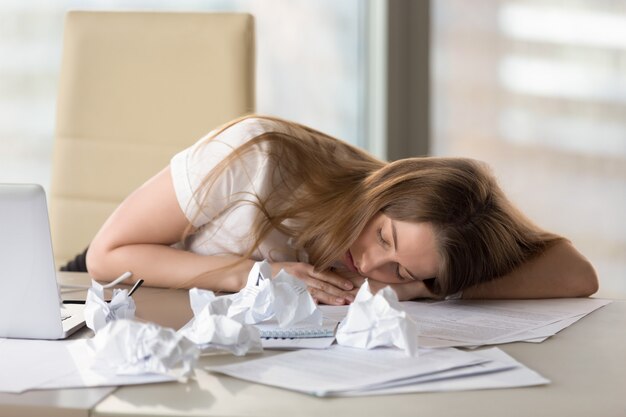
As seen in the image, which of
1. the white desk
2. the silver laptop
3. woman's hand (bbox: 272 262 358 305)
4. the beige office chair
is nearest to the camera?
the white desk

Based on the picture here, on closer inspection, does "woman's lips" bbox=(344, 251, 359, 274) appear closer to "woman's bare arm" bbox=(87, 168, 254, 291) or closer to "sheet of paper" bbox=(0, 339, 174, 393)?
"woman's bare arm" bbox=(87, 168, 254, 291)

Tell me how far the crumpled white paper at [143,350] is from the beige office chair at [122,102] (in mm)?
1201

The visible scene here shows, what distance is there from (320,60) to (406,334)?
2.20 meters

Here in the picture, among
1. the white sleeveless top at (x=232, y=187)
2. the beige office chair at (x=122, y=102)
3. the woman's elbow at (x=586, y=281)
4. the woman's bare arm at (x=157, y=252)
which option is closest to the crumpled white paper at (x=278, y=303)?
the woman's bare arm at (x=157, y=252)

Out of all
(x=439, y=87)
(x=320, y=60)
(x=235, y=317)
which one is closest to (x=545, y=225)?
(x=439, y=87)

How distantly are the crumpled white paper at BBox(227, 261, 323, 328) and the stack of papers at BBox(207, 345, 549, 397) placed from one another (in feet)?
0.38

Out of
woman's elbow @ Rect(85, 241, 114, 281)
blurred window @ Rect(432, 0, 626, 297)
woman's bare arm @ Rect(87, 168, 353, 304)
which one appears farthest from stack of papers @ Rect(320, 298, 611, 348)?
blurred window @ Rect(432, 0, 626, 297)

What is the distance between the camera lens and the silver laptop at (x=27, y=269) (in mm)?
991

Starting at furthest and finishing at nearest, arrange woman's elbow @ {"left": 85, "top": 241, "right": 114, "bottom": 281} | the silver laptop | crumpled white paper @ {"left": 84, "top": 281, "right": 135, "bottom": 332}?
woman's elbow @ {"left": 85, "top": 241, "right": 114, "bottom": 281}, crumpled white paper @ {"left": 84, "top": 281, "right": 135, "bottom": 332}, the silver laptop

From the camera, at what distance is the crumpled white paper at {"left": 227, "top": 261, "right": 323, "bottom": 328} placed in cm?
112


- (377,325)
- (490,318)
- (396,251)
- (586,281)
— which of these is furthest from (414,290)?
(377,325)

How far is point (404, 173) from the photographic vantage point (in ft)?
4.76

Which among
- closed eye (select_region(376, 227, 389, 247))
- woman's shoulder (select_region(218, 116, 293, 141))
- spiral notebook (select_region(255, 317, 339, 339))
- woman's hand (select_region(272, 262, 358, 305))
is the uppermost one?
woman's shoulder (select_region(218, 116, 293, 141))

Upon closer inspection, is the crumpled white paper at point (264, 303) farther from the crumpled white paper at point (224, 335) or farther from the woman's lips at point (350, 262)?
the woman's lips at point (350, 262)
